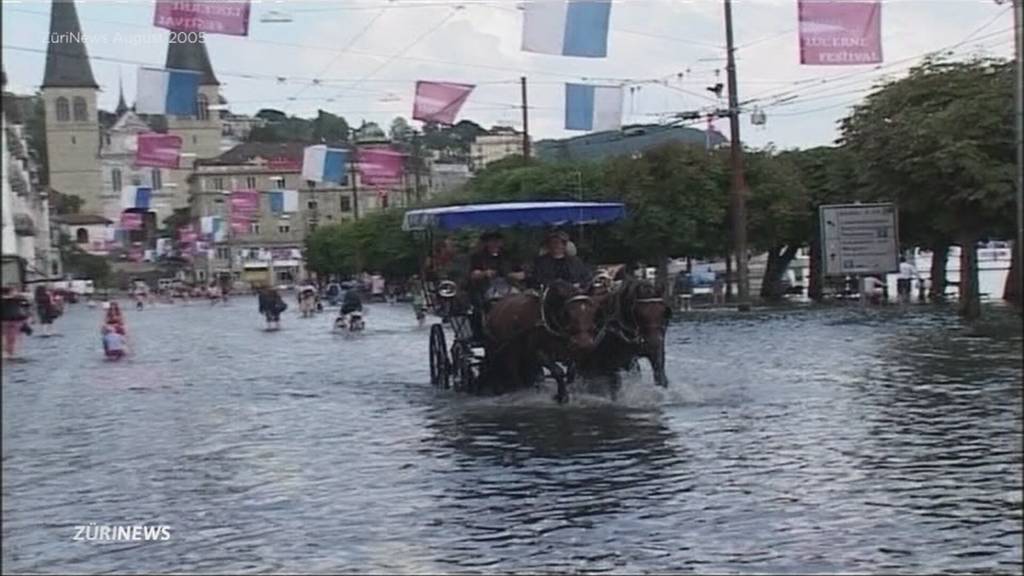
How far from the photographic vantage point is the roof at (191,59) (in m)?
23.6

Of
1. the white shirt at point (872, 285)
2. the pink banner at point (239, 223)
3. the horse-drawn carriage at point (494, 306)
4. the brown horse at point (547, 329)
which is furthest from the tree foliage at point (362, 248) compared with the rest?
the brown horse at point (547, 329)

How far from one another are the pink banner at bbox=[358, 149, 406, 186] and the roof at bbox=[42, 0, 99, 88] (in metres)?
8.21

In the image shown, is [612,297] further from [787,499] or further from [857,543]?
[857,543]

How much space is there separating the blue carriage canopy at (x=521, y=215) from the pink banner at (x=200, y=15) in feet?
9.83

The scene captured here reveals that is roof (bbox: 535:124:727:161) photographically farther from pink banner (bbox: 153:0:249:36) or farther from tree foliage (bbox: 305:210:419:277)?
pink banner (bbox: 153:0:249:36)

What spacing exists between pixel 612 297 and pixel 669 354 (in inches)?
328

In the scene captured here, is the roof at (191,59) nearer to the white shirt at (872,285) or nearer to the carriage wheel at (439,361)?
the carriage wheel at (439,361)

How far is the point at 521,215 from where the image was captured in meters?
18.0

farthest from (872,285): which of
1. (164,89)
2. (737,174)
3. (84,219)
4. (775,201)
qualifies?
(164,89)

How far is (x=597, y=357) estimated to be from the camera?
16328 mm

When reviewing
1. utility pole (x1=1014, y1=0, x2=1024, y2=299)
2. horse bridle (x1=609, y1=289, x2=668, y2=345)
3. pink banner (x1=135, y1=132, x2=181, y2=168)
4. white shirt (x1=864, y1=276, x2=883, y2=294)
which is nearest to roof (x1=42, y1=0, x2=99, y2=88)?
pink banner (x1=135, y1=132, x2=181, y2=168)

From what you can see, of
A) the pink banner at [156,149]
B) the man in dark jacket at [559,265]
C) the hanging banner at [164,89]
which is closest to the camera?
the man in dark jacket at [559,265]

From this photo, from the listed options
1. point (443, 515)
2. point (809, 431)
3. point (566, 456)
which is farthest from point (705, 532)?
point (809, 431)

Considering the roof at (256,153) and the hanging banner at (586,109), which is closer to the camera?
the hanging banner at (586,109)
